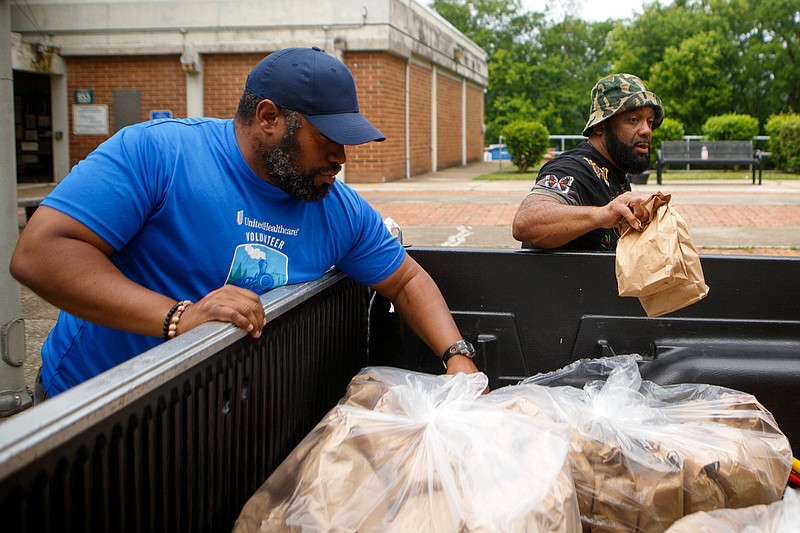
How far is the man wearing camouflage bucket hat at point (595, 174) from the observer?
304 centimetres

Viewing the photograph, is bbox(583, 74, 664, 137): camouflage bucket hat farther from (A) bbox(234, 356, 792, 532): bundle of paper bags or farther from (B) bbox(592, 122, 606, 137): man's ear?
(A) bbox(234, 356, 792, 532): bundle of paper bags

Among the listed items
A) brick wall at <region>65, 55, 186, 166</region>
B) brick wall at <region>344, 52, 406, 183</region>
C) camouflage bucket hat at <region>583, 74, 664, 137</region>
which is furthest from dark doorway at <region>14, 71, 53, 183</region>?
camouflage bucket hat at <region>583, 74, 664, 137</region>

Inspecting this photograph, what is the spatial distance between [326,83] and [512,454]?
1.20 m

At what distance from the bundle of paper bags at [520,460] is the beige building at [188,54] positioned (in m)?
16.5

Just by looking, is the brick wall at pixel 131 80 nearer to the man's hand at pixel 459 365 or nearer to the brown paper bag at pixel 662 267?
the man's hand at pixel 459 365

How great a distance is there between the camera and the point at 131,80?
62.7 ft

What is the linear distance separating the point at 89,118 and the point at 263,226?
1852 centimetres

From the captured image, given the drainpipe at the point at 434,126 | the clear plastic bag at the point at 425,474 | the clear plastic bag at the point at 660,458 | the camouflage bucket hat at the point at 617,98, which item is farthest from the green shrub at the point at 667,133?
the clear plastic bag at the point at 425,474

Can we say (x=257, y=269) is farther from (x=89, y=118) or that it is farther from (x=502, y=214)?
(x=89, y=118)

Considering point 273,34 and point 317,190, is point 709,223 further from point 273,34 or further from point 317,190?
point 273,34

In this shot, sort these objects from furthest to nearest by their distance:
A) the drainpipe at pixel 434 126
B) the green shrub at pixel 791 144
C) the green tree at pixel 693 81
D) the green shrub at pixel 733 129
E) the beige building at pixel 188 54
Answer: the green tree at pixel 693 81
the green shrub at pixel 733 129
the drainpipe at pixel 434 126
the green shrub at pixel 791 144
the beige building at pixel 188 54

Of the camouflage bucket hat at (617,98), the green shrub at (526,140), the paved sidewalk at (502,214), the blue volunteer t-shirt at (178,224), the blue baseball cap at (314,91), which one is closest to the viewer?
the blue volunteer t-shirt at (178,224)

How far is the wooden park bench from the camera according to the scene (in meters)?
18.6

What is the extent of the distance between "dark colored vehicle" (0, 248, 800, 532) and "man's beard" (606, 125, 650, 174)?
36.3 inches
